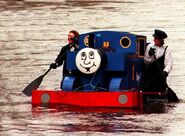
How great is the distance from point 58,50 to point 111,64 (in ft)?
33.5

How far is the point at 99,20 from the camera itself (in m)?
36.2

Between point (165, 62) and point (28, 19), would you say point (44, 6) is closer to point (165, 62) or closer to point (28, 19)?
point (28, 19)

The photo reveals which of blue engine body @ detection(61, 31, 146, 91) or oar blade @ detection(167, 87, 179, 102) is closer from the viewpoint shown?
blue engine body @ detection(61, 31, 146, 91)

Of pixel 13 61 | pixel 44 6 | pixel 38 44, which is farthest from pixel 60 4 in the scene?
pixel 13 61

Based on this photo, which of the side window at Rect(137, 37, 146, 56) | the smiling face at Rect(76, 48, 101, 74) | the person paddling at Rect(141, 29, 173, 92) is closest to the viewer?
the smiling face at Rect(76, 48, 101, 74)

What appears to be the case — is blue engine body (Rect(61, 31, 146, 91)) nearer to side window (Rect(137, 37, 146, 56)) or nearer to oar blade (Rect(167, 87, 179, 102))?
side window (Rect(137, 37, 146, 56))

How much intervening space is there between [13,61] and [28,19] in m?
10.5

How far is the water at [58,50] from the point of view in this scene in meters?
16.4

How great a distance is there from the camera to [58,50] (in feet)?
94.9

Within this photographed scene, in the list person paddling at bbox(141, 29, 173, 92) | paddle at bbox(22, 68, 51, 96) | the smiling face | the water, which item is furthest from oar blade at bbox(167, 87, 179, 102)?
paddle at bbox(22, 68, 51, 96)

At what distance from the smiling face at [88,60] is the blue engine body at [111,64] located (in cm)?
21

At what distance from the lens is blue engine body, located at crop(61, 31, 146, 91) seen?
1880cm

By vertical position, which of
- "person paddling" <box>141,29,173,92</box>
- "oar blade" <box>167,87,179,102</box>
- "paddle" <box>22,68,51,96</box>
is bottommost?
"oar blade" <box>167,87,179,102</box>

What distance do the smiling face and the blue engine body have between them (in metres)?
0.21
